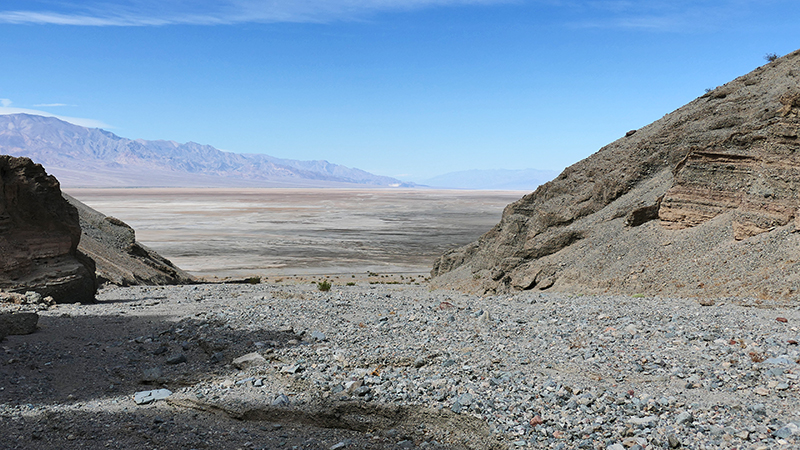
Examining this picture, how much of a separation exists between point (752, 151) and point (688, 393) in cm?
1131

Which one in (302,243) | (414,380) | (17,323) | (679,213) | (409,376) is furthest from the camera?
(302,243)

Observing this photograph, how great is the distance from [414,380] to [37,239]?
437 inches

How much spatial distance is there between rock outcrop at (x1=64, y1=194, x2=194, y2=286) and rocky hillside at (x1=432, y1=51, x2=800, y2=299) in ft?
41.3

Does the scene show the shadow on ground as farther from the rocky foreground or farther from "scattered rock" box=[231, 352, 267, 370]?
"scattered rock" box=[231, 352, 267, 370]

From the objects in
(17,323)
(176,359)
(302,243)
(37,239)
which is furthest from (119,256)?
(302,243)

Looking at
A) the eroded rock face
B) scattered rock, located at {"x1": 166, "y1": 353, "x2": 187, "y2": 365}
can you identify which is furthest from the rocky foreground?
the eroded rock face

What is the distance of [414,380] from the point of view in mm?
8352

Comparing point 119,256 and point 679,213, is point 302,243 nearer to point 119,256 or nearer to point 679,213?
point 119,256

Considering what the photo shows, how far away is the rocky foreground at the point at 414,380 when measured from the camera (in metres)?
6.91

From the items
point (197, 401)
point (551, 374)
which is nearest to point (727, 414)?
point (551, 374)

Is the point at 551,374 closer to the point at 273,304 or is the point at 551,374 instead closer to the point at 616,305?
the point at 616,305

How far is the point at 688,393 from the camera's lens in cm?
747

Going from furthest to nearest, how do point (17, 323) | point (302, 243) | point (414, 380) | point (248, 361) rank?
point (302, 243) < point (17, 323) < point (248, 361) < point (414, 380)

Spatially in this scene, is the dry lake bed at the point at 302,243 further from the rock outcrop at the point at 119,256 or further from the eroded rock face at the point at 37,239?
the eroded rock face at the point at 37,239
